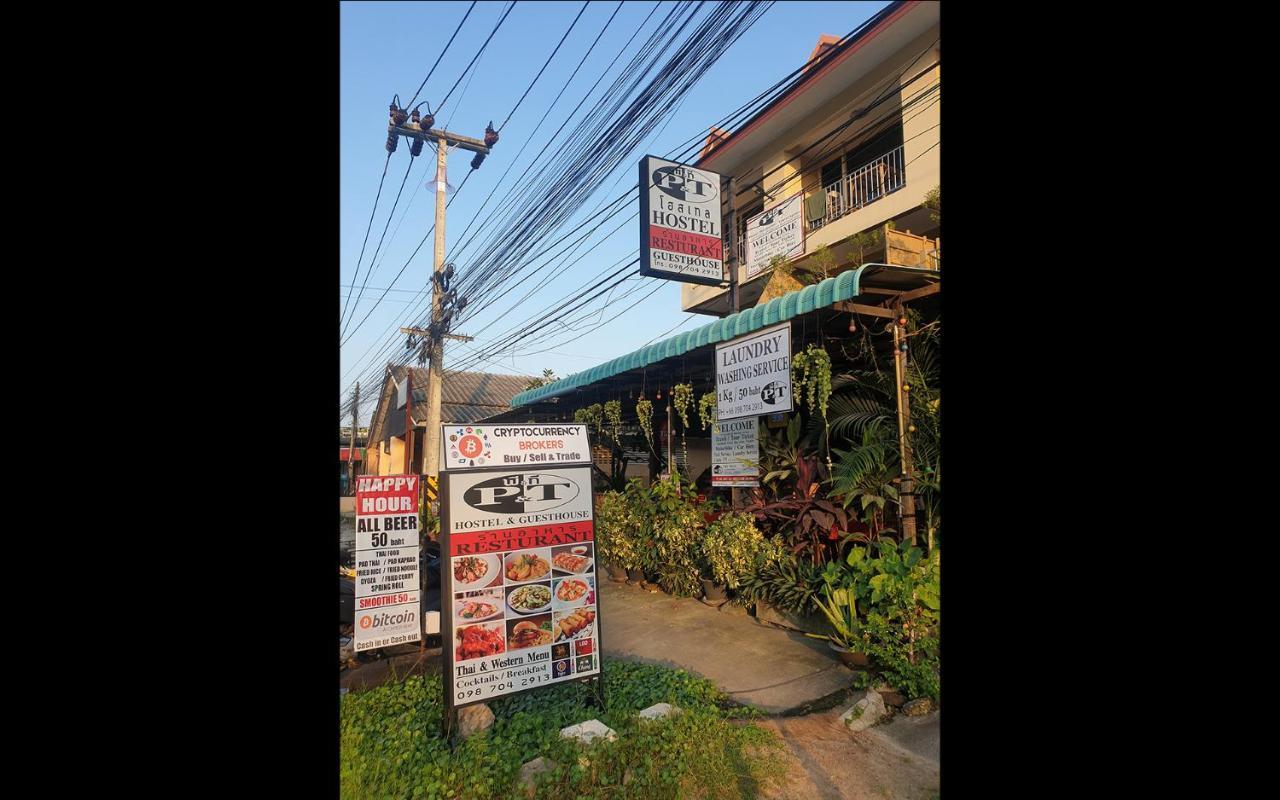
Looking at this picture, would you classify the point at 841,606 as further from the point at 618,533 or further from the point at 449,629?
the point at 618,533

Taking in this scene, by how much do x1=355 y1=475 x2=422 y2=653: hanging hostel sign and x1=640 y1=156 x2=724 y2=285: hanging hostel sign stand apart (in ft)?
13.5

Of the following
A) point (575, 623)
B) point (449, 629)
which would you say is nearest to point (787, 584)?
point (575, 623)

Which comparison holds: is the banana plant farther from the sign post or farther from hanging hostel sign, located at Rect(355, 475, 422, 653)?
hanging hostel sign, located at Rect(355, 475, 422, 653)

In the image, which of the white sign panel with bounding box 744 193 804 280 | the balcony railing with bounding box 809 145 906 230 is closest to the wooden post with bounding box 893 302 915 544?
the white sign panel with bounding box 744 193 804 280

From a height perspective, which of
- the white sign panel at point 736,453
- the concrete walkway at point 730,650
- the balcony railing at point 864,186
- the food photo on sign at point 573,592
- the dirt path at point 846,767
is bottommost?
the concrete walkway at point 730,650

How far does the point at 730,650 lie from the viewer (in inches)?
225

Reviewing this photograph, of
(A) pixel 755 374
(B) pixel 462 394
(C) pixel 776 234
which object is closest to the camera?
(A) pixel 755 374

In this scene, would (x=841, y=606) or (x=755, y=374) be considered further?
(x=755, y=374)

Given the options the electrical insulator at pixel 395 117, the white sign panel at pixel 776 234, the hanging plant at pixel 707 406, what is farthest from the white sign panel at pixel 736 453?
the electrical insulator at pixel 395 117

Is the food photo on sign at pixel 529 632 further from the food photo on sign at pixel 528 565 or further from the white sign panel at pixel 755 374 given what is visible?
the white sign panel at pixel 755 374

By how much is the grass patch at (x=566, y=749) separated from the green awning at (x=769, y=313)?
123 inches

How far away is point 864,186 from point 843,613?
8983 millimetres

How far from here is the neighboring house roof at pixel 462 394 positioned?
2180cm
